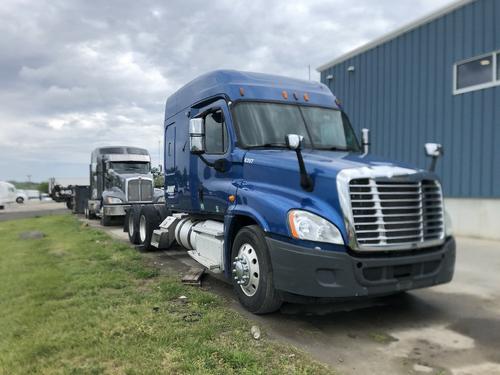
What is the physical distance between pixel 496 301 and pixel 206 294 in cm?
373

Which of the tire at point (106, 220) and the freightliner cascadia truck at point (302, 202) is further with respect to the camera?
the tire at point (106, 220)

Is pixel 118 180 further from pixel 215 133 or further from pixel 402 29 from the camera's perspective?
pixel 215 133

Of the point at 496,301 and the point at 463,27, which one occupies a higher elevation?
the point at 463,27

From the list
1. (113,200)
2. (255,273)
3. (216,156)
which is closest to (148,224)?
(216,156)

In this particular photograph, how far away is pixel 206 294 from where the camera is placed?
579 centimetres

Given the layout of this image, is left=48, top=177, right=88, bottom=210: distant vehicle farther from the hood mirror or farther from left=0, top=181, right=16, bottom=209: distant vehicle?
the hood mirror

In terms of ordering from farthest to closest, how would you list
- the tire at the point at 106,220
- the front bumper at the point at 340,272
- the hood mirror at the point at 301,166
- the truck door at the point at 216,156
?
the tire at the point at 106,220 < the truck door at the point at 216,156 < the hood mirror at the point at 301,166 < the front bumper at the point at 340,272

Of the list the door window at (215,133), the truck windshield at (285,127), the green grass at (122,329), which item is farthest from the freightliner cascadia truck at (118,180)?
the truck windshield at (285,127)

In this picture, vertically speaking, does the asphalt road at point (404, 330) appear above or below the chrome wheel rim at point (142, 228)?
below

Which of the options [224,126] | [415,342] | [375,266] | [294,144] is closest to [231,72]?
[224,126]

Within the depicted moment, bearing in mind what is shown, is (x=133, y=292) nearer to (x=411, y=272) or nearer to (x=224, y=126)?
(x=224, y=126)

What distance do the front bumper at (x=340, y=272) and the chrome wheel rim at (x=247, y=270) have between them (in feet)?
1.52

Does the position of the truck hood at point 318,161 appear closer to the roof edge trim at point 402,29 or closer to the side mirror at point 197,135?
the side mirror at point 197,135

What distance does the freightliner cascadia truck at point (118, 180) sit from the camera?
16.7 m
